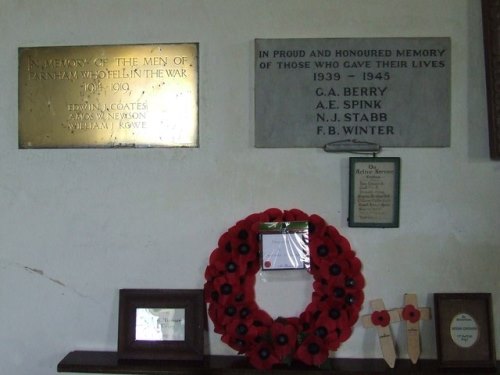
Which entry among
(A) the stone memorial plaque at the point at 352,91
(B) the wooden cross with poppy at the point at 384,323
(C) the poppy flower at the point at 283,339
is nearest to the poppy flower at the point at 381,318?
A: (B) the wooden cross with poppy at the point at 384,323

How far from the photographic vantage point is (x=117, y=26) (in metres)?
1.37

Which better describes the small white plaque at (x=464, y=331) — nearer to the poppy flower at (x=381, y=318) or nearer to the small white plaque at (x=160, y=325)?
the poppy flower at (x=381, y=318)

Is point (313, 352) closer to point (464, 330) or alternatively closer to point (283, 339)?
point (283, 339)

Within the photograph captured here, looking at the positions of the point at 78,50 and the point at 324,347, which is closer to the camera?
the point at 324,347

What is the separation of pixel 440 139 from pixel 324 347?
2.17ft

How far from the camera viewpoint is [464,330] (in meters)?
1.27

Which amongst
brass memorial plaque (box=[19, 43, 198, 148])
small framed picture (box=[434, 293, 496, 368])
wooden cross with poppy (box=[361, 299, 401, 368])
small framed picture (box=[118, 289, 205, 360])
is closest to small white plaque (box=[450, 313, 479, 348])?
small framed picture (box=[434, 293, 496, 368])

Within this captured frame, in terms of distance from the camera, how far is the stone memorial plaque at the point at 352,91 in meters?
1.31

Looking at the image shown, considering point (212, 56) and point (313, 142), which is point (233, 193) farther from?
point (212, 56)

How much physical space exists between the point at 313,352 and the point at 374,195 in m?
0.46

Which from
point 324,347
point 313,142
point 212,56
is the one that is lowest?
point 324,347

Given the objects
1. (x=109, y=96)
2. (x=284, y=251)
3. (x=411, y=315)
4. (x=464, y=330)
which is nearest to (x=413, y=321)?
(x=411, y=315)

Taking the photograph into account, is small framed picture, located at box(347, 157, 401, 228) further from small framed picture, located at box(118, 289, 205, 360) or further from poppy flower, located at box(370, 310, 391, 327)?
small framed picture, located at box(118, 289, 205, 360)

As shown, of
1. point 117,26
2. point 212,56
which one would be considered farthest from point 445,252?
point 117,26
